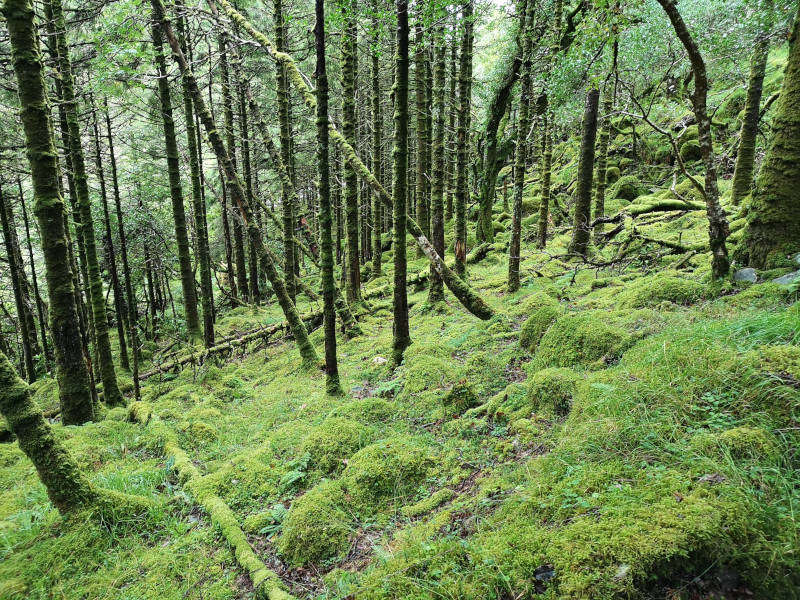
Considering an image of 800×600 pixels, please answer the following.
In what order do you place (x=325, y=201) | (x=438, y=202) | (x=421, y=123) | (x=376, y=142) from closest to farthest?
(x=325, y=201) → (x=438, y=202) → (x=421, y=123) → (x=376, y=142)

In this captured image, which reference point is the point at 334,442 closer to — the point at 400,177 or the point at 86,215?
the point at 400,177

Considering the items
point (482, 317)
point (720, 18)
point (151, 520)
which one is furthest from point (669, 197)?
point (151, 520)

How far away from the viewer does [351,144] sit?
1080cm

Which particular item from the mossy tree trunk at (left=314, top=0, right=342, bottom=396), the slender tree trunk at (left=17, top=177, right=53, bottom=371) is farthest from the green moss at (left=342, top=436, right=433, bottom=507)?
the slender tree trunk at (left=17, top=177, right=53, bottom=371)

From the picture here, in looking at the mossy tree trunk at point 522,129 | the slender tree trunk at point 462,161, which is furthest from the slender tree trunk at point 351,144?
the mossy tree trunk at point 522,129

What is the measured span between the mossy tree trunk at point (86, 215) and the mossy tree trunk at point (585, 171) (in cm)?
1125

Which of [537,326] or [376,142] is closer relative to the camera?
[537,326]

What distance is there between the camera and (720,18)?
12023mm

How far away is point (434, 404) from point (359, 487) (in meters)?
1.90

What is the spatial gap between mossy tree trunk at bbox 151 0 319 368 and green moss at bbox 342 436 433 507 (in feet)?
17.3

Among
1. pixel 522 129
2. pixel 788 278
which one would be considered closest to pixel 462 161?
pixel 522 129

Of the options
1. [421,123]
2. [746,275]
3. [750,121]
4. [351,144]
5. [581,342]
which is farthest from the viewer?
[421,123]

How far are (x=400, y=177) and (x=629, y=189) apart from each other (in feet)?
51.5

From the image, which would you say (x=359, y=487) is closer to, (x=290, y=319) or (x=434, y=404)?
(x=434, y=404)
